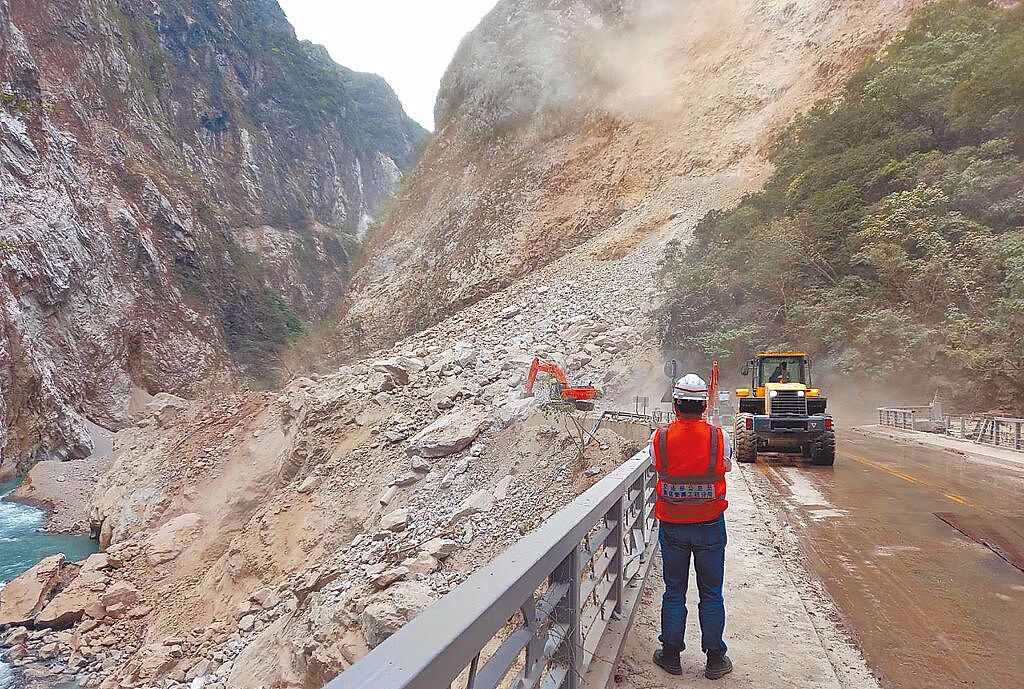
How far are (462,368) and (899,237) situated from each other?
1775cm

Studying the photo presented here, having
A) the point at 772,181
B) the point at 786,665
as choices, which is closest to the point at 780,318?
the point at 772,181

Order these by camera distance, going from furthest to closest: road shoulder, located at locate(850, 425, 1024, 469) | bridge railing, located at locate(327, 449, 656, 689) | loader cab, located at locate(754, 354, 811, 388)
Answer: road shoulder, located at locate(850, 425, 1024, 469) → loader cab, located at locate(754, 354, 811, 388) → bridge railing, located at locate(327, 449, 656, 689)

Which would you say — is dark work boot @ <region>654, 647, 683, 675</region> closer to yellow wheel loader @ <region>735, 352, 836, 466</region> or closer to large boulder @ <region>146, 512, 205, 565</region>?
yellow wheel loader @ <region>735, 352, 836, 466</region>

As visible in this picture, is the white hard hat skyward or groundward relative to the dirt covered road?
skyward

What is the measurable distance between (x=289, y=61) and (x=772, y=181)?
94.4m

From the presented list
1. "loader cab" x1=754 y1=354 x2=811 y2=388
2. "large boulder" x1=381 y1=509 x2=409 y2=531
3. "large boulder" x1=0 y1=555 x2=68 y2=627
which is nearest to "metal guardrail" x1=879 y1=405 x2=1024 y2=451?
"loader cab" x1=754 y1=354 x2=811 y2=388

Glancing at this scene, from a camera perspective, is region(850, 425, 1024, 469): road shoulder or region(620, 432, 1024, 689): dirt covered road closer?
region(620, 432, 1024, 689): dirt covered road

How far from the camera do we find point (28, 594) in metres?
15.8

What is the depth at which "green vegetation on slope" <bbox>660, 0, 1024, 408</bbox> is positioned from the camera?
72.8 feet

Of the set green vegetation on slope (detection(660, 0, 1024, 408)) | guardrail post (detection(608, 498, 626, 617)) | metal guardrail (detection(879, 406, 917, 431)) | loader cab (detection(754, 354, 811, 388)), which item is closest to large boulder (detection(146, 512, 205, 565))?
loader cab (detection(754, 354, 811, 388))

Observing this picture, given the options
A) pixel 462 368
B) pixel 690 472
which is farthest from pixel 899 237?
pixel 690 472

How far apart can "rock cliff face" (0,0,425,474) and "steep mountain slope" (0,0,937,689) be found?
38.4 ft

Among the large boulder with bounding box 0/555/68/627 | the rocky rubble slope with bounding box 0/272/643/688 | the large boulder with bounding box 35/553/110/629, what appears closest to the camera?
the rocky rubble slope with bounding box 0/272/643/688

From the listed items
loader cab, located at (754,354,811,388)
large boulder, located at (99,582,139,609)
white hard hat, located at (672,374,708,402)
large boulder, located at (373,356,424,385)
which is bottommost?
large boulder, located at (99,582,139,609)
